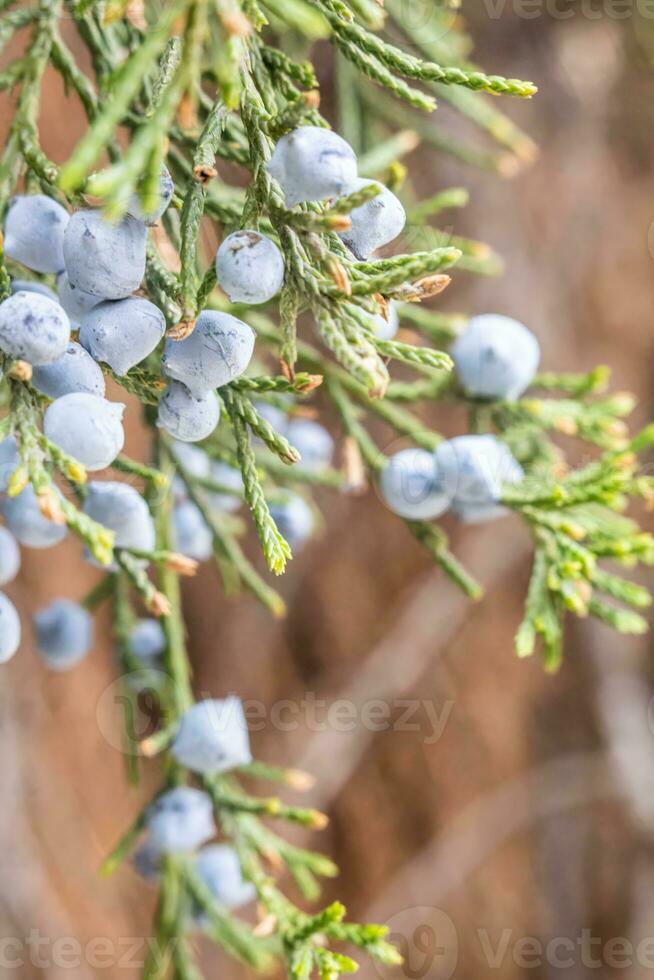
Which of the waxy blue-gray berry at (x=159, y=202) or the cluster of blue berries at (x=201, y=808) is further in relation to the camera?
the cluster of blue berries at (x=201, y=808)

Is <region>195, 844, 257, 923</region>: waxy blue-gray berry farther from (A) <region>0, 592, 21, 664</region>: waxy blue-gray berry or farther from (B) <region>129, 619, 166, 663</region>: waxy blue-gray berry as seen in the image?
(A) <region>0, 592, 21, 664</region>: waxy blue-gray berry

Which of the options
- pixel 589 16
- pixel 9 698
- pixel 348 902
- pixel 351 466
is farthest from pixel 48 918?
pixel 589 16

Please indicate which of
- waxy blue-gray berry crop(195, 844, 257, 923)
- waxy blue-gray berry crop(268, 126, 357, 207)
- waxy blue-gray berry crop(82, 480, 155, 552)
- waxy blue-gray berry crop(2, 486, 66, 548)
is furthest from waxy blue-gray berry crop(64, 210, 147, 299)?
waxy blue-gray berry crop(195, 844, 257, 923)

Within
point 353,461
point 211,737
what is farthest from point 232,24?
point 211,737

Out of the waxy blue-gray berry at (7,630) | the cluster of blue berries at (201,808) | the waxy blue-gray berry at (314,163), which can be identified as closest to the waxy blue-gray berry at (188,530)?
the cluster of blue berries at (201,808)

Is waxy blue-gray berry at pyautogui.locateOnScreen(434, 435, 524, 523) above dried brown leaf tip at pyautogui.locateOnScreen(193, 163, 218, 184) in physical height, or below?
below

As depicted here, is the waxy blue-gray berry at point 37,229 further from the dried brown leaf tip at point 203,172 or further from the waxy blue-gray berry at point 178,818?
the waxy blue-gray berry at point 178,818

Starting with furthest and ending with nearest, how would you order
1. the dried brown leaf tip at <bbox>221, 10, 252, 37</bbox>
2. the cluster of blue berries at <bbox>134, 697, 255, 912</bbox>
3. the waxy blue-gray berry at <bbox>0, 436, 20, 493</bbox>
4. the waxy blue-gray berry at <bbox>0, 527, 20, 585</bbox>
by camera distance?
the cluster of blue berries at <bbox>134, 697, 255, 912</bbox> → the waxy blue-gray berry at <bbox>0, 527, 20, 585</bbox> → the waxy blue-gray berry at <bbox>0, 436, 20, 493</bbox> → the dried brown leaf tip at <bbox>221, 10, 252, 37</bbox>
